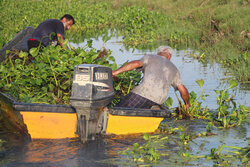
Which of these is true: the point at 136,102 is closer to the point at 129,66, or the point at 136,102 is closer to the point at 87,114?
the point at 129,66

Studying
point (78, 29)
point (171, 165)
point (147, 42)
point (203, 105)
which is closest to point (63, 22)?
point (203, 105)

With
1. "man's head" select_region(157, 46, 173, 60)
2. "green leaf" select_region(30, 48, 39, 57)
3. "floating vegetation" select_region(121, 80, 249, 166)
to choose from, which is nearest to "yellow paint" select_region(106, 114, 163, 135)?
"floating vegetation" select_region(121, 80, 249, 166)

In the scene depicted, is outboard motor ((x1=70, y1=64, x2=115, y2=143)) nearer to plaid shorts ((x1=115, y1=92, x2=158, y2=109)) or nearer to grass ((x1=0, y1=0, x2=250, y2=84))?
plaid shorts ((x1=115, y1=92, x2=158, y2=109))

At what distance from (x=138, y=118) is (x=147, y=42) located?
12416mm

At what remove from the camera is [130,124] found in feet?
21.4

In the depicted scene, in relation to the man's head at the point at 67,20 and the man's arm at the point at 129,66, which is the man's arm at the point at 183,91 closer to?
the man's arm at the point at 129,66

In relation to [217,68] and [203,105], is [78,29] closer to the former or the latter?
[217,68]

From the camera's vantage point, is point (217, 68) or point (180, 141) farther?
point (217, 68)

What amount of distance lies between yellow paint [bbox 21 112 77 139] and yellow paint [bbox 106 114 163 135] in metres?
0.52

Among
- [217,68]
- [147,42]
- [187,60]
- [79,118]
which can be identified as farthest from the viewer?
[147,42]

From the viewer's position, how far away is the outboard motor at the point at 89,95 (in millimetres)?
5781

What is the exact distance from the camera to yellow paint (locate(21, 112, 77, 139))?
612 cm

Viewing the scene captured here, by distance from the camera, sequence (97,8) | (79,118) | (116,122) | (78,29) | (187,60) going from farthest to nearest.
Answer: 1. (97,8)
2. (78,29)
3. (187,60)
4. (116,122)
5. (79,118)

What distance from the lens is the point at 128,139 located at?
6.49 m
